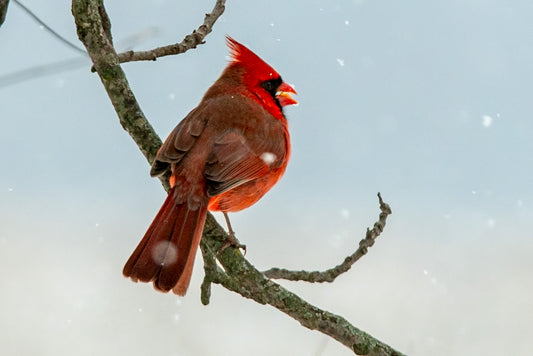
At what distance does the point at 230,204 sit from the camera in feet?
8.16

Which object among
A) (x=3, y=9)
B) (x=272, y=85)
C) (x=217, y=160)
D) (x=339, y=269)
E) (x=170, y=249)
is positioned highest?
(x=272, y=85)

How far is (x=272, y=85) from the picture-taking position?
9.82 feet

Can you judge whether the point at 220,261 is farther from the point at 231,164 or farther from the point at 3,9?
the point at 3,9

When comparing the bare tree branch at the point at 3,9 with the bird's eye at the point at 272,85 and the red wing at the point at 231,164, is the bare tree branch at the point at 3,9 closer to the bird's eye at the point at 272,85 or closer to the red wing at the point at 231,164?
the red wing at the point at 231,164

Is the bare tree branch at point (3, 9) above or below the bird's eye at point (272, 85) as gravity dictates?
below

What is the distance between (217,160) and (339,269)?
0.56 m

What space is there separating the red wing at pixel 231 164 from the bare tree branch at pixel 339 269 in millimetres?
332

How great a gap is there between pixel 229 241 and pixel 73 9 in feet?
2.61

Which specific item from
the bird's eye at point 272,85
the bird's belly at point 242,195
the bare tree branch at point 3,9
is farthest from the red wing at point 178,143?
the bare tree branch at point 3,9

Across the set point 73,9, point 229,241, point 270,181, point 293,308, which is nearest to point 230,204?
point 270,181

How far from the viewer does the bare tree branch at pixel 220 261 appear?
6.17 feet

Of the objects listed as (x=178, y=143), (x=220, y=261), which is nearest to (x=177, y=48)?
(x=178, y=143)

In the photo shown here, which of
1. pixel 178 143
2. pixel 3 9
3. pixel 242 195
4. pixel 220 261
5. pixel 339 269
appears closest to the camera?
pixel 3 9

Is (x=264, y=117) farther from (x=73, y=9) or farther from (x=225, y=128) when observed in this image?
(x=73, y=9)
